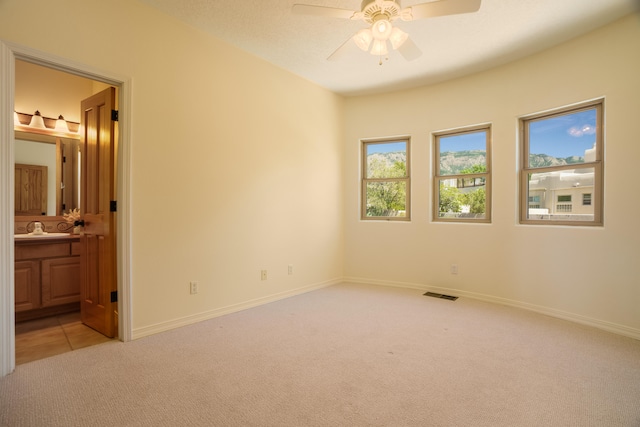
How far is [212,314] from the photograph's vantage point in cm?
325

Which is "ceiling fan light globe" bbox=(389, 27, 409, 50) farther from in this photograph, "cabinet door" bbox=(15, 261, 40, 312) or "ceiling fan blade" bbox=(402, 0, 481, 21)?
"cabinet door" bbox=(15, 261, 40, 312)

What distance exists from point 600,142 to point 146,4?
14.7 ft

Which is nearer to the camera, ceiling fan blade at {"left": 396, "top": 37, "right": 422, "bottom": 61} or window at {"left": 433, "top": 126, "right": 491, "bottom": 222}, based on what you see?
ceiling fan blade at {"left": 396, "top": 37, "right": 422, "bottom": 61}

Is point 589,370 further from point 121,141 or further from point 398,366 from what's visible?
point 121,141

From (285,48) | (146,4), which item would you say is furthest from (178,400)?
(285,48)

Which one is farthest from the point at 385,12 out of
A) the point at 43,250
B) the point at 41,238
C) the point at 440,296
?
the point at 43,250

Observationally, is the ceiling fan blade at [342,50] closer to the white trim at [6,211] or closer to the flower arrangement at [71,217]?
the white trim at [6,211]

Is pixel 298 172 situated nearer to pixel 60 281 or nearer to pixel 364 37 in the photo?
pixel 364 37

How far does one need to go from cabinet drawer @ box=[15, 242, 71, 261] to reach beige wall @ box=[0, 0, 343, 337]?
143 cm

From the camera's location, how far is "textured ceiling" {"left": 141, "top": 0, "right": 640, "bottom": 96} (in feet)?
8.80

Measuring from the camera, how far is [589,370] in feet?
7.20

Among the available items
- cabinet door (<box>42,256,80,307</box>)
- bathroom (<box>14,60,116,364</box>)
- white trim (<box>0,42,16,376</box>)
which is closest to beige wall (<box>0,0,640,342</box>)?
white trim (<box>0,42,16,376</box>)

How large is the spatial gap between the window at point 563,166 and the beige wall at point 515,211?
143 mm

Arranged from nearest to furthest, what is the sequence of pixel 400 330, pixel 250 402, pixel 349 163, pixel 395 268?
pixel 250 402 → pixel 400 330 → pixel 395 268 → pixel 349 163
